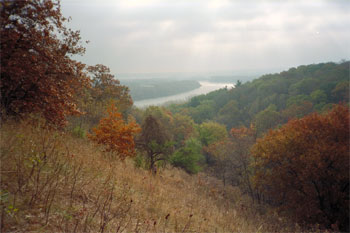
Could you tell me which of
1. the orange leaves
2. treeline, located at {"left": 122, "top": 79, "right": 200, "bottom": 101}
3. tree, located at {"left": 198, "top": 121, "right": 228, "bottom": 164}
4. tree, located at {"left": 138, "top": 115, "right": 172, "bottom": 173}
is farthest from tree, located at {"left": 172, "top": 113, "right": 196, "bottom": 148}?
treeline, located at {"left": 122, "top": 79, "right": 200, "bottom": 101}

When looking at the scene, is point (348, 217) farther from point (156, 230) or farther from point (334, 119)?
point (156, 230)

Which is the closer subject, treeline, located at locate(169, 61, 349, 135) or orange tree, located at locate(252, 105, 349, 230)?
orange tree, located at locate(252, 105, 349, 230)

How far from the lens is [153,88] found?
415 feet

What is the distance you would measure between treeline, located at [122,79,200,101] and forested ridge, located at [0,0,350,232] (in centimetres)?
6674

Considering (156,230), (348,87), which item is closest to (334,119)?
(156,230)

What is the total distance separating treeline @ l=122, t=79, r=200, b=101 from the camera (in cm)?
Answer: 9875

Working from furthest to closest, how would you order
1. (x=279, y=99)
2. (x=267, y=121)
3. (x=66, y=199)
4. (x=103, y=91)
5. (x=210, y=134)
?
(x=279, y=99), (x=210, y=134), (x=267, y=121), (x=103, y=91), (x=66, y=199)

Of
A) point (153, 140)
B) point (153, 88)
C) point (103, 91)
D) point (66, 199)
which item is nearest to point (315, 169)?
point (153, 140)

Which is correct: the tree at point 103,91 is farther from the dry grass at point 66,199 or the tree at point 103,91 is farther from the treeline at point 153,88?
the treeline at point 153,88

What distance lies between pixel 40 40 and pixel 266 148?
16087mm

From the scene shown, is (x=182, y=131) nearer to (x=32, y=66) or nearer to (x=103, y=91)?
(x=103, y=91)

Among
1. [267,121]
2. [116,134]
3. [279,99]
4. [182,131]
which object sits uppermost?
[116,134]

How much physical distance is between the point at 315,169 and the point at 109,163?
40.4 feet

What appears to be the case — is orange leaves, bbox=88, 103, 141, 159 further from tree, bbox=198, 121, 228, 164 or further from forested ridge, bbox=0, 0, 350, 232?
tree, bbox=198, 121, 228, 164
